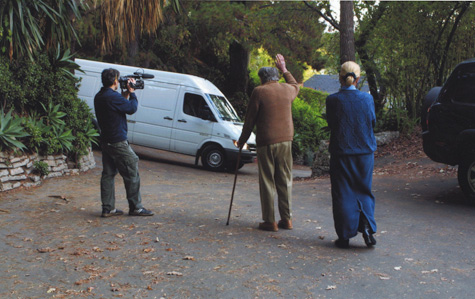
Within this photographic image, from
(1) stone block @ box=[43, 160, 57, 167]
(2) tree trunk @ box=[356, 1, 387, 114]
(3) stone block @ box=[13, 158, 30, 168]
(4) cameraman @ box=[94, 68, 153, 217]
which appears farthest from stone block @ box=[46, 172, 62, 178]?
(2) tree trunk @ box=[356, 1, 387, 114]

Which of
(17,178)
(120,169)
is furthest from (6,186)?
(120,169)

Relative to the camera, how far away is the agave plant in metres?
9.48

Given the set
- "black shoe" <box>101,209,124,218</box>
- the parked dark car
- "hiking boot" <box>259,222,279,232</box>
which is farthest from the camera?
the parked dark car

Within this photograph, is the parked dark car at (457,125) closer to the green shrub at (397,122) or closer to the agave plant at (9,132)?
the agave plant at (9,132)

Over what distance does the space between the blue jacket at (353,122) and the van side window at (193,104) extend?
9.60 meters

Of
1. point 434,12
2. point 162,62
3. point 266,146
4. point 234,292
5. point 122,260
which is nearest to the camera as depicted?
point 234,292

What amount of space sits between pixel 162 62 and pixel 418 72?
40.5 ft

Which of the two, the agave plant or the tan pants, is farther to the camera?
the agave plant

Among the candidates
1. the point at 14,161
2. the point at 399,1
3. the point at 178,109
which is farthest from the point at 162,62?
the point at 14,161

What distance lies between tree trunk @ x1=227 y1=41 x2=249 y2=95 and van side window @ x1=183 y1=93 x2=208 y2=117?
31.9ft

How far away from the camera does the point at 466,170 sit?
799 centimetres

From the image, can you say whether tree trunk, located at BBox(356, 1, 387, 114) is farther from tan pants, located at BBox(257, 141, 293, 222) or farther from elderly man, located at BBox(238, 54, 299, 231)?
tan pants, located at BBox(257, 141, 293, 222)

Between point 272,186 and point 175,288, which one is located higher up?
point 272,186

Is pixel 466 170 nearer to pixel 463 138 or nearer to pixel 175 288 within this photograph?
pixel 463 138
